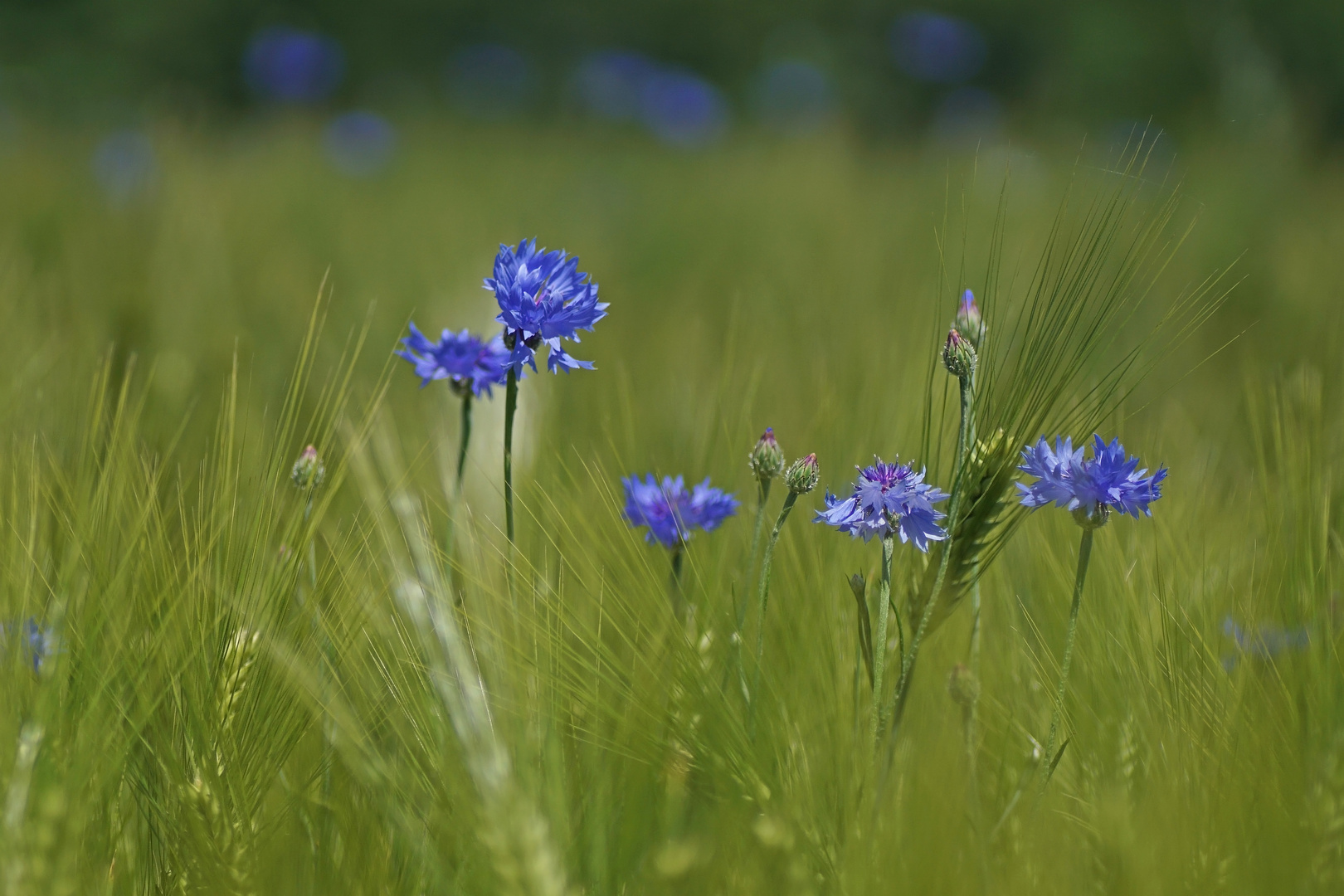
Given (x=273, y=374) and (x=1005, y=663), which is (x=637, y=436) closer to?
(x=1005, y=663)

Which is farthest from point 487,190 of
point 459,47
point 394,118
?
point 459,47

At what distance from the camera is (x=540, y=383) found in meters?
1.03

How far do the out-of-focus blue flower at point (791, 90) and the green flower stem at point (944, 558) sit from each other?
5.06 meters

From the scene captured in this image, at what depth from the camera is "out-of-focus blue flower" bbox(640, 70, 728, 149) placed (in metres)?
5.41

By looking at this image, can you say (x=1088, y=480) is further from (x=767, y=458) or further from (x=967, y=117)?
(x=967, y=117)

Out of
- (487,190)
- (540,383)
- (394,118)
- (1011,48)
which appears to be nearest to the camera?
(540,383)

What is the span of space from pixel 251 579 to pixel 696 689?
9.6 inches

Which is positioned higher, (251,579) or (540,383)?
(540,383)

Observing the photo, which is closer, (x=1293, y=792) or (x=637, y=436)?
(x=1293, y=792)

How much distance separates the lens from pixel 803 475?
Answer: 552mm

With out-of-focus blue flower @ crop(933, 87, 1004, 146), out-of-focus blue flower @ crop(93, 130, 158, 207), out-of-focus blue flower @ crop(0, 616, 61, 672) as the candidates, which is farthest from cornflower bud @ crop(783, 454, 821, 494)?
out-of-focus blue flower @ crop(933, 87, 1004, 146)

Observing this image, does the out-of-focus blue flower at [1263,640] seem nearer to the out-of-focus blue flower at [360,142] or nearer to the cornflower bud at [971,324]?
the cornflower bud at [971,324]

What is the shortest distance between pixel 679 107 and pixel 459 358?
5.27 m

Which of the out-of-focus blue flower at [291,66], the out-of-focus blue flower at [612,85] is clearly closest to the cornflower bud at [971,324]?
the out-of-focus blue flower at [612,85]
